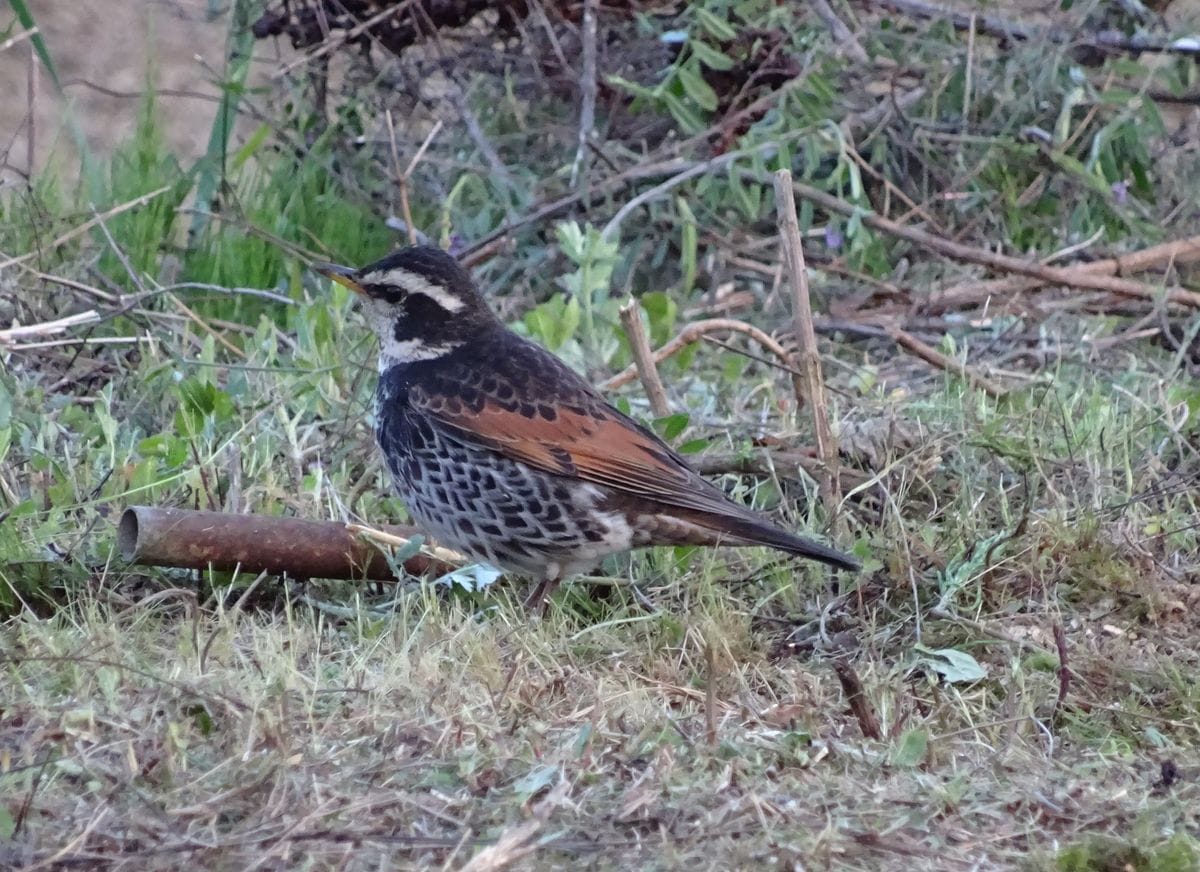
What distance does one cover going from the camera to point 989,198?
7.47 metres

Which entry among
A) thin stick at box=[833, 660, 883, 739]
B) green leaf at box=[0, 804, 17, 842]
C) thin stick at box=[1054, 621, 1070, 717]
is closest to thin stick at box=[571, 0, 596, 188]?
thin stick at box=[1054, 621, 1070, 717]

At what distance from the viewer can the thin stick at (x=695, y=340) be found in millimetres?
5410

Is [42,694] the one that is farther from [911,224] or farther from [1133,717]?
[911,224]

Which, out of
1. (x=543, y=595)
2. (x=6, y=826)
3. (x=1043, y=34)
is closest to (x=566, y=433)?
(x=543, y=595)

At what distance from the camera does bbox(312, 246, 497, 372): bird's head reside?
5.13m

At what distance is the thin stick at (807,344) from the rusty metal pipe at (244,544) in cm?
125

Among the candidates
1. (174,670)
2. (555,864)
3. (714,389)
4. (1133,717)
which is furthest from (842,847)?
(714,389)

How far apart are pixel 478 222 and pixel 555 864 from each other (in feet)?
16.1

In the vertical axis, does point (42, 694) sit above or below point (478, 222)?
above

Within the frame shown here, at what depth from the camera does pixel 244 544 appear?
438cm

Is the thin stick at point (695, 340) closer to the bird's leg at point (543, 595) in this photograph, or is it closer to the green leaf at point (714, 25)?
the bird's leg at point (543, 595)

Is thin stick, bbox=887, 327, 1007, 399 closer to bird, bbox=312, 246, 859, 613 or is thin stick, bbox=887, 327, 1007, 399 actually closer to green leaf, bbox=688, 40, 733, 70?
bird, bbox=312, 246, 859, 613

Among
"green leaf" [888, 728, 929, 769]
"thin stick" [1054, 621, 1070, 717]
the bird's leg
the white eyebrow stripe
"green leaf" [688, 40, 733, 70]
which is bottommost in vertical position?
the bird's leg

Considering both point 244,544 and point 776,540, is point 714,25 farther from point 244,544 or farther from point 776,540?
point 244,544
